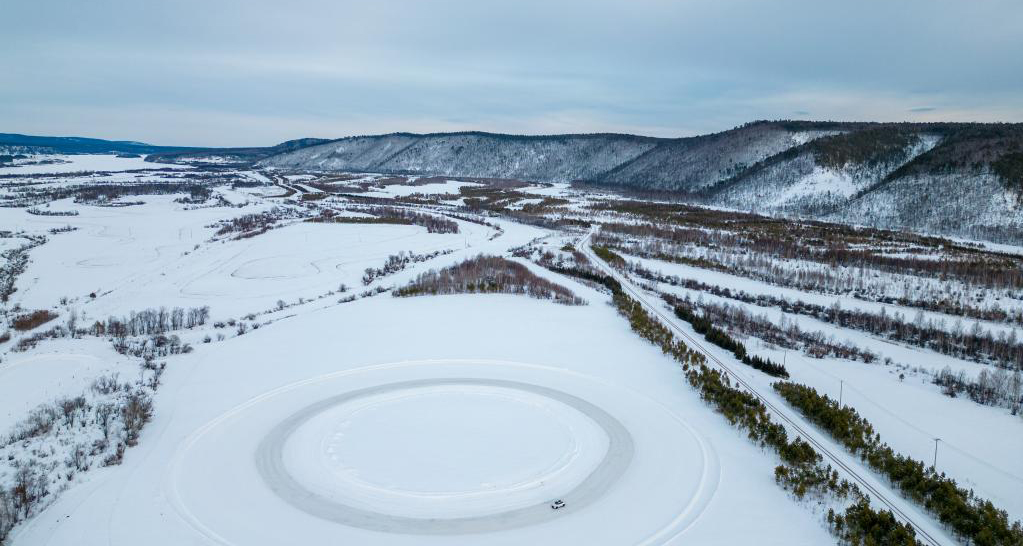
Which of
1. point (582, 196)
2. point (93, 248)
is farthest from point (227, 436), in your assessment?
point (582, 196)

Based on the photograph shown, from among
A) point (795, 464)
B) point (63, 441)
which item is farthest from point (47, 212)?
point (795, 464)

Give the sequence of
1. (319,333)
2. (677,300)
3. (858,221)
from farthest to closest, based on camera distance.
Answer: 1. (858,221)
2. (677,300)
3. (319,333)

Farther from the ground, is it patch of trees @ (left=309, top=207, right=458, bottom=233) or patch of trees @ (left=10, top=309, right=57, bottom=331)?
patch of trees @ (left=309, top=207, right=458, bottom=233)

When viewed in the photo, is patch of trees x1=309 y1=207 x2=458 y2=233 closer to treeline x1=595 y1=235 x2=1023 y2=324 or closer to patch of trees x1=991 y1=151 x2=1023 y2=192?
treeline x1=595 y1=235 x2=1023 y2=324

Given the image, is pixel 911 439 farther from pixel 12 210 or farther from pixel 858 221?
pixel 12 210

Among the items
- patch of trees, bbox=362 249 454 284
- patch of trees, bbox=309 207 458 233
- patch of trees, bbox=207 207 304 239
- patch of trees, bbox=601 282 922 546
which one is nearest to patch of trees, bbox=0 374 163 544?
patch of trees, bbox=601 282 922 546

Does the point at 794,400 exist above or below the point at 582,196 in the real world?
below
